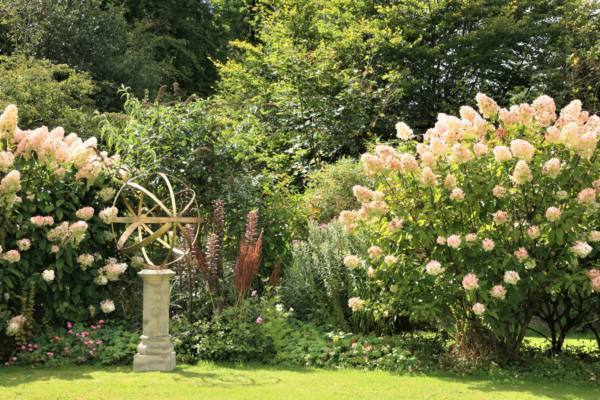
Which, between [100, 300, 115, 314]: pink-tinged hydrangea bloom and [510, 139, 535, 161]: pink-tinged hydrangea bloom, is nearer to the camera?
[510, 139, 535, 161]: pink-tinged hydrangea bloom

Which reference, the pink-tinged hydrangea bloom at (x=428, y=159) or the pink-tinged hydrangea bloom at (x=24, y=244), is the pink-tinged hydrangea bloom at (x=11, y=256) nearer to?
the pink-tinged hydrangea bloom at (x=24, y=244)

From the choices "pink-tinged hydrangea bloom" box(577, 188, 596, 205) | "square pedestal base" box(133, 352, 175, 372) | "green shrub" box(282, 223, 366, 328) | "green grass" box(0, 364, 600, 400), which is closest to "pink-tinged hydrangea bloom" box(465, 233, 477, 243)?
"pink-tinged hydrangea bloom" box(577, 188, 596, 205)

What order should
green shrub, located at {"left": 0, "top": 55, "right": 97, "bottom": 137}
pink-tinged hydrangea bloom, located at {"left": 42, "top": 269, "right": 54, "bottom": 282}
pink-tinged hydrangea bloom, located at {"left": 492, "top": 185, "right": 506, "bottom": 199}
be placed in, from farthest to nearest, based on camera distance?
green shrub, located at {"left": 0, "top": 55, "right": 97, "bottom": 137} → pink-tinged hydrangea bloom, located at {"left": 42, "top": 269, "right": 54, "bottom": 282} → pink-tinged hydrangea bloom, located at {"left": 492, "top": 185, "right": 506, "bottom": 199}

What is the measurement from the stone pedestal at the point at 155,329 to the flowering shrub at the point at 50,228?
101 centimetres

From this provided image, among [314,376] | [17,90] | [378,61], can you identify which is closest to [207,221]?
[314,376]

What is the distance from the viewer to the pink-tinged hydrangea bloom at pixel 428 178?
6.28 metres

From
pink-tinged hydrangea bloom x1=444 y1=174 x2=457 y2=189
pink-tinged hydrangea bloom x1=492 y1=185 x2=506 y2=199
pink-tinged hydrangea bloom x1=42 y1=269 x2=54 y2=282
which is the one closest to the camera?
pink-tinged hydrangea bloom x1=492 y1=185 x2=506 y2=199

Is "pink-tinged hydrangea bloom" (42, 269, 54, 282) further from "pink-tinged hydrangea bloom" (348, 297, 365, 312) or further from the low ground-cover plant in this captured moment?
"pink-tinged hydrangea bloom" (348, 297, 365, 312)

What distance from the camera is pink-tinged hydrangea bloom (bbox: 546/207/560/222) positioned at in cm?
593

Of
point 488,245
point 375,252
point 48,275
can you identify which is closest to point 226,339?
point 375,252

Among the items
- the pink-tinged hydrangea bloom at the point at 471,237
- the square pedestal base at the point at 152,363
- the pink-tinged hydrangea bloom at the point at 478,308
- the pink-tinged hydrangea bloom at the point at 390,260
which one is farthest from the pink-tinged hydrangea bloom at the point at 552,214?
the square pedestal base at the point at 152,363

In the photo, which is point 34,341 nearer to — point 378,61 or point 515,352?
point 515,352

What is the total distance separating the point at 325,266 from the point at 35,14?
11.9 m

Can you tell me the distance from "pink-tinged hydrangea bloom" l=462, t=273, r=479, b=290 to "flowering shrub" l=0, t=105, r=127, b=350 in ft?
11.5
